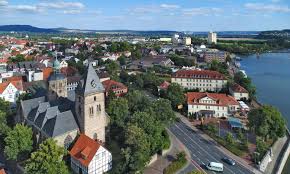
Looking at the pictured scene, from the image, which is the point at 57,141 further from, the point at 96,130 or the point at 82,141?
the point at 96,130

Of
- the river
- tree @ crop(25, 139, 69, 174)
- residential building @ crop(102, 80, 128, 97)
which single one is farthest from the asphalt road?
residential building @ crop(102, 80, 128, 97)

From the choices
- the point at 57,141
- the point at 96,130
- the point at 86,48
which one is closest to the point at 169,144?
the point at 96,130

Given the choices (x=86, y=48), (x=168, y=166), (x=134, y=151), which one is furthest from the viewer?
(x=86, y=48)

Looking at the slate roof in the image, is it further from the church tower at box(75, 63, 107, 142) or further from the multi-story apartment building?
the multi-story apartment building

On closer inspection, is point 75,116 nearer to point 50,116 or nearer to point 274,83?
point 50,116

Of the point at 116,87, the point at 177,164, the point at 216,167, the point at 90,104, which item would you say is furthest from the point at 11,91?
the point at 216,167

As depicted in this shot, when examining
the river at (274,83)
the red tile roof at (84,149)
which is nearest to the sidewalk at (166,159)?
the red tile roof at (84,149)

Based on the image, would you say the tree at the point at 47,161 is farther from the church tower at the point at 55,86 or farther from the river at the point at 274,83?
the river at the point at 274,83
